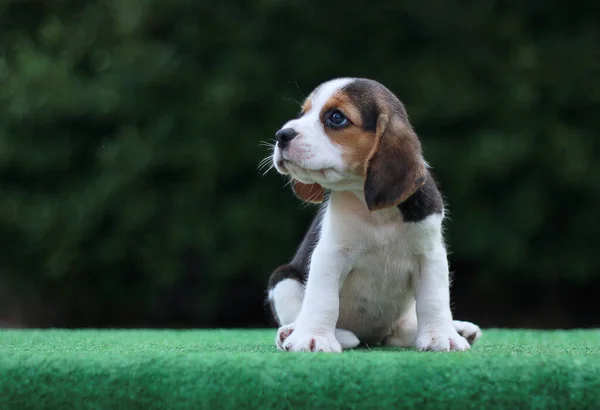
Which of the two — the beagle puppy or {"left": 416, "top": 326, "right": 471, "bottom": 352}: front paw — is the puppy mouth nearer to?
the beagle puppy

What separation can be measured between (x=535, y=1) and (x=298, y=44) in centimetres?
306

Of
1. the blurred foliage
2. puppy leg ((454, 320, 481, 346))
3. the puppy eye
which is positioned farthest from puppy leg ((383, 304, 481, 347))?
the blurred foliage

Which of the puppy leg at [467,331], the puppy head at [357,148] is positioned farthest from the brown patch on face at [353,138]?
the puppy leg at [467,331]

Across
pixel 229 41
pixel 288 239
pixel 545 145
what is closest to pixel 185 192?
pixel 288 239

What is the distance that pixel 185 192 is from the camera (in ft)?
31.6

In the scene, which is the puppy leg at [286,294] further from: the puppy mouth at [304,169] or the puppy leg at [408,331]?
the puppy mouth at [304,169]

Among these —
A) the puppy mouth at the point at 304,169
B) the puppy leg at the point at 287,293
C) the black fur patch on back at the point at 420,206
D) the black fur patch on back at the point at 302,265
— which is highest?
the puppy mouth at the point at 304,169

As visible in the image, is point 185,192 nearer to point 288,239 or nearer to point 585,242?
point 288,239

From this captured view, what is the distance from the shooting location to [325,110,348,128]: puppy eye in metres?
3.66

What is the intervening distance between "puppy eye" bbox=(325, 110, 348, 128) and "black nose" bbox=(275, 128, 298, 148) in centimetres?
17

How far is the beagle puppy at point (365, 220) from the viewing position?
11.7 feet

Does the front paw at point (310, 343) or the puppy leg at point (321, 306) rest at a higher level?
the puppy leg at point (321, 306)

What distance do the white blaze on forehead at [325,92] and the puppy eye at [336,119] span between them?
69mm

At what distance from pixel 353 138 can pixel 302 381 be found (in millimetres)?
1311
